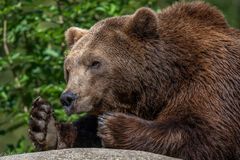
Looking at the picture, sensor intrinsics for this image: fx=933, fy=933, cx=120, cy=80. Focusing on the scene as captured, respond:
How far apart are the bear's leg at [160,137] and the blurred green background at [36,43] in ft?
11.9

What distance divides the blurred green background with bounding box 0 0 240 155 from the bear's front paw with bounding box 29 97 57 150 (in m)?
3.73

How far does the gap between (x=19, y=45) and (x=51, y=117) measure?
541cm

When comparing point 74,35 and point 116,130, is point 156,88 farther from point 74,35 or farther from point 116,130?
point 74,35

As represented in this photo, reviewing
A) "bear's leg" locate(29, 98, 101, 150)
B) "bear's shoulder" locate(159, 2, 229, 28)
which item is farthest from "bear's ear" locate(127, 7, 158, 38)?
"bear's leg" locate(29, 98, 101, 150)

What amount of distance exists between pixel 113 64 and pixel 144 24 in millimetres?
474

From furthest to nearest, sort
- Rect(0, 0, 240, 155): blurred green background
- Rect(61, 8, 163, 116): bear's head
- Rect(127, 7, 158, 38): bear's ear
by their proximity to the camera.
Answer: Rect(0, 0, 240, 155): blurred green background < Rect(127, 7, 158, 38): bear's ear < Rect(61, 8, 163, 116): bear's head

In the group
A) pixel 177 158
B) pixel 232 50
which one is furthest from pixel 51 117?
pixel 232 50

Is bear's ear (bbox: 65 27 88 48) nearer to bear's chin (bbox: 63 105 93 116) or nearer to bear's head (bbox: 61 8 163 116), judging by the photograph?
bear's head (bbox: 61 8 163 116)

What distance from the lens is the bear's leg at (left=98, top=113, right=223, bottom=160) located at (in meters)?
7.61

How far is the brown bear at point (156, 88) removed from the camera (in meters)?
7.68

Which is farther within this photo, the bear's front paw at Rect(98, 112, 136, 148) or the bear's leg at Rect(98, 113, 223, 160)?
the bear's front paw at Rect(98, 112, 136, 148)

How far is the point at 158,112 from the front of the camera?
8.16 meters

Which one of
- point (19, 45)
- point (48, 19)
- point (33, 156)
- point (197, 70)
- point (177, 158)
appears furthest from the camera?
point (19, 45)

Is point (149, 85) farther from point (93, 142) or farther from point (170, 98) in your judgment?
point (93, 142)
